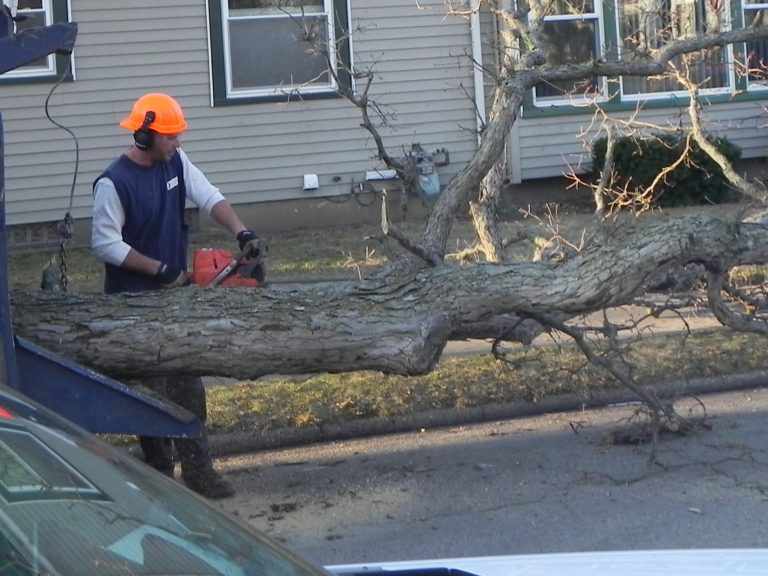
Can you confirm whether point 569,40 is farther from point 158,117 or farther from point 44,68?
point 158,117

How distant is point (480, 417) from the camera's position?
7.59m

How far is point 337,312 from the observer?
5.69m

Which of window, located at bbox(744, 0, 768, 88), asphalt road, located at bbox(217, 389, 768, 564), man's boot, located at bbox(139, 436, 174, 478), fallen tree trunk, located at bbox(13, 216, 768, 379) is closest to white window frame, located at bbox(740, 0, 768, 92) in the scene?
window, located at bbox(744, 0, 768, 88)

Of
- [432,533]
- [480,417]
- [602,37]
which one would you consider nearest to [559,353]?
[480,417]

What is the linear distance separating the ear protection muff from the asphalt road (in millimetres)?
1864

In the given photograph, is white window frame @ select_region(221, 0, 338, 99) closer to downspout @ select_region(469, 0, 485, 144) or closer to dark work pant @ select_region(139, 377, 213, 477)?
downspout @ select_region(469, 0, 485, 144)

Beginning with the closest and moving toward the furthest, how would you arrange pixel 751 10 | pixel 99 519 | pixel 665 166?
pixel 99 519 < pixel 665 166 < pixel 751 10

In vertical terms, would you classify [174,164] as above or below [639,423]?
above

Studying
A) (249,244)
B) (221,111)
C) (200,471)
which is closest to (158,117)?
(249,244)

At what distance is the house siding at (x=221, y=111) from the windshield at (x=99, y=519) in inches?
410

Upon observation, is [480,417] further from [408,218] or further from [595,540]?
[408,218]

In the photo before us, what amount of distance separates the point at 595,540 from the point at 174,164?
2904 mm

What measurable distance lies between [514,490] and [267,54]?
8651mm

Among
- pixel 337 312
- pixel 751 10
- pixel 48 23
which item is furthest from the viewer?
pixel 751 10
